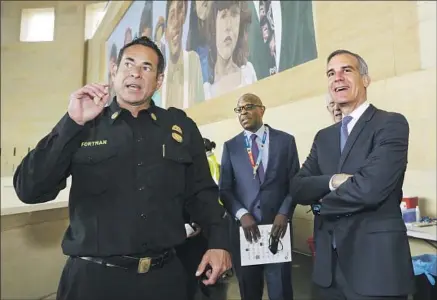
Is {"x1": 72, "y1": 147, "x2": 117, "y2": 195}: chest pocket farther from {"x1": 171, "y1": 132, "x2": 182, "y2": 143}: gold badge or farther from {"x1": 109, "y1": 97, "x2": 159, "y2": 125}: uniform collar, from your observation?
{"x1": 171, "y1": 132, "x2": 182, "y2": 143}: gold badge

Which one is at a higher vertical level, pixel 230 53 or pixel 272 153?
pixel 230 53

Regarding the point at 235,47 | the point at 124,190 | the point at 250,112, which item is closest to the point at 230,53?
the point at 235,47

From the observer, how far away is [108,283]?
108 centimetres

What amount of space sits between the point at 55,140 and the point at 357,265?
3.80 feet

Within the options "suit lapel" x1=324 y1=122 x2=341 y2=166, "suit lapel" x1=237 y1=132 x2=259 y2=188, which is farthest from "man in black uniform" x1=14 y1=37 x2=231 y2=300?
"suit lapel" x1=237 y1=132 x2=259 y2=188

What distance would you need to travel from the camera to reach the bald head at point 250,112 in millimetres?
1915

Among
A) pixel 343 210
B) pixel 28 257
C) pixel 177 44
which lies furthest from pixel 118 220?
pixel 177 44

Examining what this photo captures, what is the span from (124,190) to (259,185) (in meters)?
0.98

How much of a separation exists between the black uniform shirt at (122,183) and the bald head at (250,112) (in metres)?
0.71

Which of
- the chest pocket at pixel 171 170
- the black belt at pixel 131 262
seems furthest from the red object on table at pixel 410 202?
the black belt at pixel 131 262

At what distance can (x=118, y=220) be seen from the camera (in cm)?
112

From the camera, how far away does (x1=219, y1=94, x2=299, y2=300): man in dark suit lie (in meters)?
1.90

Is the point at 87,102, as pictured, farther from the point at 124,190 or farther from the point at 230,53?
the point at 230,53

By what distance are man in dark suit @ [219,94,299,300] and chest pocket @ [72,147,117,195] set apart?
0.93m
